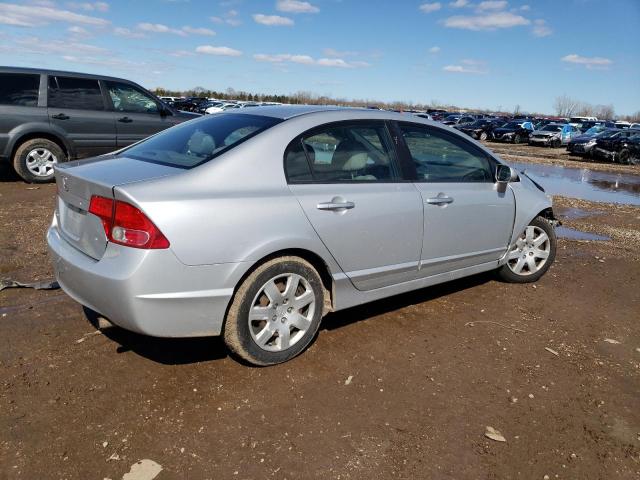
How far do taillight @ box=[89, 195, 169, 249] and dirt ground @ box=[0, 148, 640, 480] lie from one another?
0.91m

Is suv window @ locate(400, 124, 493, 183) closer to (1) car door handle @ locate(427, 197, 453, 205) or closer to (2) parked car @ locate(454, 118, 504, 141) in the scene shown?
(1) car door handle @ locate(427, 197, 453, 205)

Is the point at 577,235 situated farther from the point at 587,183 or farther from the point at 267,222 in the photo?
the point at 587,183

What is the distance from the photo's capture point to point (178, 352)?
3553 millimetres

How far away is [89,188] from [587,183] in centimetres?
1511

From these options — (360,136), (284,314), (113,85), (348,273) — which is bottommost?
(284,314)

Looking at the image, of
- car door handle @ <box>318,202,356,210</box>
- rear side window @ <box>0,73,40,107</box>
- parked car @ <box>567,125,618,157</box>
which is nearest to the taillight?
car door handle @ <box>318,202,356,210</box>

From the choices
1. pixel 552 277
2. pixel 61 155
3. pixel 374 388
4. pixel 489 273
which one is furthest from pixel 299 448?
pixel 61 155

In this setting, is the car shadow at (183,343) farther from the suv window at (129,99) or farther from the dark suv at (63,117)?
the suv window at (129,99)

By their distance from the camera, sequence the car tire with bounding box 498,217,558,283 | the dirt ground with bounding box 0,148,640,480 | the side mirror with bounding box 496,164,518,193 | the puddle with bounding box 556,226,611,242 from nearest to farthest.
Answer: the dirt ground with bounding box 0,148,640,480
the side mirror with bounding box 496,164,518,193
the car tire with bounding box 498,217,558,283
the puddle with bounding box 556,226,611,242

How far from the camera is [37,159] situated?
8891mm

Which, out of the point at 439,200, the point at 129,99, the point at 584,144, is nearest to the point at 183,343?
the point at 439,200

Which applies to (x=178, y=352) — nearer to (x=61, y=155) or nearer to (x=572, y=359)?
(x=572, y=359)

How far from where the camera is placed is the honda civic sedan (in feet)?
9.43

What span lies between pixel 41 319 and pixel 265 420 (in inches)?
83.5
